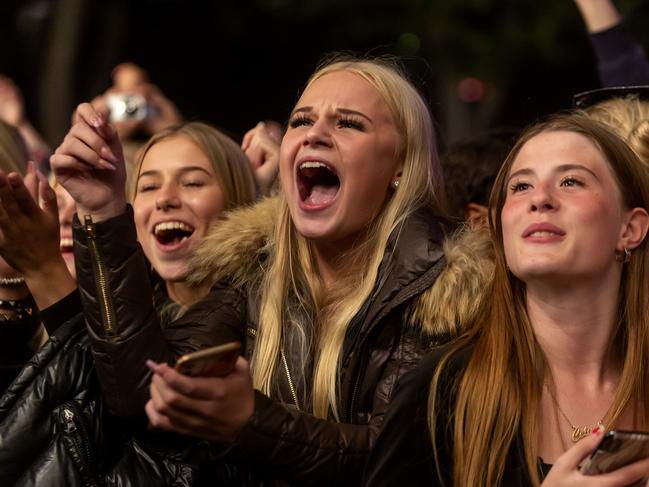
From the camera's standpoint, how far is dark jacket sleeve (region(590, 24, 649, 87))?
558 centimetres

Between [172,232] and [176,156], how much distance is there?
0.29m

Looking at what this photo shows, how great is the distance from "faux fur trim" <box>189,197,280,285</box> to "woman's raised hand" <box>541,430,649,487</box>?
1.36m

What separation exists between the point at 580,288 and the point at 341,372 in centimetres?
75

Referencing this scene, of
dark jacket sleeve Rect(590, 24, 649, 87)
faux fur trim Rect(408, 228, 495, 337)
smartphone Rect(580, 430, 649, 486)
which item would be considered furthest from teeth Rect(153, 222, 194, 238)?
smartphone Rect(580, 430, 649, 486)

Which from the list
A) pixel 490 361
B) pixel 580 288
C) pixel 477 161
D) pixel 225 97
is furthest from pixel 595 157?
pixel 225 97

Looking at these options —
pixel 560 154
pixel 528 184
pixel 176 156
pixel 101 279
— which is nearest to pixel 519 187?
pixel 528 184

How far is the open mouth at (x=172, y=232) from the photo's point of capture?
197 inches

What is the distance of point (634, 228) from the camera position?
13.2 ft

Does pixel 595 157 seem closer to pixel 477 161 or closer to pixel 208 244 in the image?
Result: pixel 208 244

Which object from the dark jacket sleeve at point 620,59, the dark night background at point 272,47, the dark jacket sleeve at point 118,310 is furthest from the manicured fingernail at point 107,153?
the dark night background at point 272,47

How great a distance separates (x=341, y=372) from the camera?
403 cm

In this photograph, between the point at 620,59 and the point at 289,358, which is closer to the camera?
the point at 289,358

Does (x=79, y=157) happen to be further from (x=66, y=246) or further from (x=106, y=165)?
(x=66, y=246)

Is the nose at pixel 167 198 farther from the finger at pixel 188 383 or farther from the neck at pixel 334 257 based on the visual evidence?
the finger at pixel 188 383
